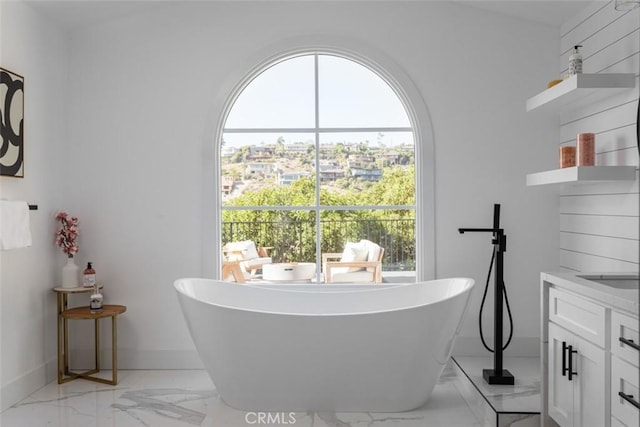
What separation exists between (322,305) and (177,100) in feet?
6.17

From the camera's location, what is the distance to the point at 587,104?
342 centimetres

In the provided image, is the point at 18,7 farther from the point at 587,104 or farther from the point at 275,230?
the point at 587,104

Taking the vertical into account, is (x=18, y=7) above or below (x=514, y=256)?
above

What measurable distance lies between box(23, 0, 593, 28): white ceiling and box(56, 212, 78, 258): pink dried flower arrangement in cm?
143

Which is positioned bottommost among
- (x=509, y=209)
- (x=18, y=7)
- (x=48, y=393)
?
(x=48, y=393)

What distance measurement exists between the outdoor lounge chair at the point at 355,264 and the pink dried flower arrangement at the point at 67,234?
Result: 1.82 metres

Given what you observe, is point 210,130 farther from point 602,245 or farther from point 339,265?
point 602,245

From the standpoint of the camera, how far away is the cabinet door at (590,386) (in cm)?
201

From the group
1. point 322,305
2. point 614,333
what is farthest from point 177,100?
point 614,333

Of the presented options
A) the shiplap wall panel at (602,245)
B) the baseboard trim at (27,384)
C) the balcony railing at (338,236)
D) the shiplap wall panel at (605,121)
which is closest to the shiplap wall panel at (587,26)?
the shiplap wall panel at (605,121)

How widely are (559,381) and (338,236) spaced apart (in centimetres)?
200

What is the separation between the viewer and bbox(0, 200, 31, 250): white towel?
3.06 metres

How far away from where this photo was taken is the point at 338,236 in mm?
4070

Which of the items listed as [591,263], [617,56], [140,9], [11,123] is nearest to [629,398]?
[591,263]
